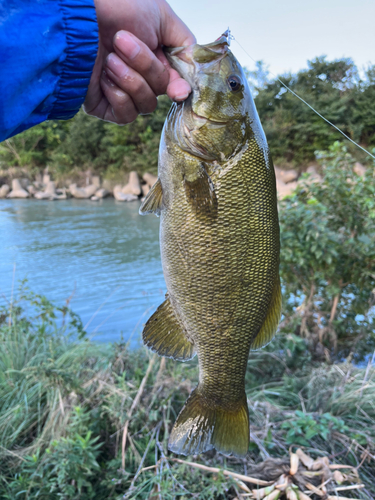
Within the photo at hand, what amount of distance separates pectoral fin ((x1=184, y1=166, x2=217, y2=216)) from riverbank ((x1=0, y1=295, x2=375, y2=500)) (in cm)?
176

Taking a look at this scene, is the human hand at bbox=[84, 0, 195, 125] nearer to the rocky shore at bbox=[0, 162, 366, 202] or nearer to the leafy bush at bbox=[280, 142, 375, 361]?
the leafy bush at bbox=[280, 142, 375, 361]

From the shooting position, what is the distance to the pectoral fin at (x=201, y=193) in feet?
4.57

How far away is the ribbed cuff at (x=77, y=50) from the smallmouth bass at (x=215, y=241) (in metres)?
0.38

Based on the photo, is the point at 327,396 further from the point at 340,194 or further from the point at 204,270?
the point at 204,270

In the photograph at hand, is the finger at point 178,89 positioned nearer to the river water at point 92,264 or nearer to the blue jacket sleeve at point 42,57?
the blue jacket sleeve at point 42,57

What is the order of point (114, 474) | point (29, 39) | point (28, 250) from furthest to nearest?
1. point (28, 250)
2. point (114, 474)
3. point (29, 39)

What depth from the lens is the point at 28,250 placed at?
10656 mm

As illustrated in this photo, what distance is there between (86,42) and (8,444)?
279cm

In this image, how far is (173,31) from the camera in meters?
1.70

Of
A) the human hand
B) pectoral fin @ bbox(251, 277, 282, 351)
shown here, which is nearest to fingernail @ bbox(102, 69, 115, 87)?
the human hand

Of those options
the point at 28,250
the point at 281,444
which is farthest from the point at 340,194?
the point at 28,250

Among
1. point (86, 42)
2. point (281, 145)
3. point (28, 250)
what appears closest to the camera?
point (86, 42)

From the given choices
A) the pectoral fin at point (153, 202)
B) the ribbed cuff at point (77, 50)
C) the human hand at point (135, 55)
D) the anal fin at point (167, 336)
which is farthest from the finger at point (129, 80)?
the anal fin at point (167, 336)

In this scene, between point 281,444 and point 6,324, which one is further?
point 6,324
